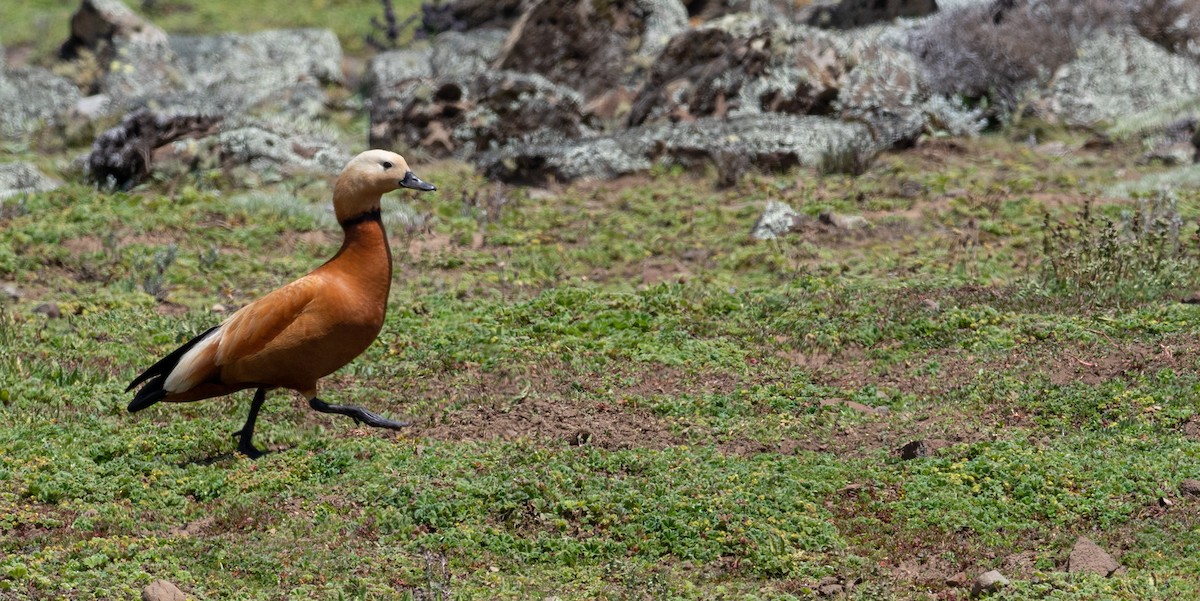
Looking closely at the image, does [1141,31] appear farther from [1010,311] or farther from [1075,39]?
[1010,311]

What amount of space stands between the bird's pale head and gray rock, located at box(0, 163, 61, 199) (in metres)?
7.49

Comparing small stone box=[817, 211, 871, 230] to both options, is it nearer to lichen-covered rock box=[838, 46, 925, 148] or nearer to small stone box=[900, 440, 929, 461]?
lichen-covered rock box=[838, 46, 925, 148]

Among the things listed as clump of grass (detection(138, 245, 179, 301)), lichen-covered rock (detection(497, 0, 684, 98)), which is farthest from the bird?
lichen-covered rock (detection(497, 0, 684, 98))

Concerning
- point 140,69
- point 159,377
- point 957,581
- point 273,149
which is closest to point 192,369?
point 159,377

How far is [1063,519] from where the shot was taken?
20.0 feet

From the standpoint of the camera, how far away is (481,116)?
50.4ft

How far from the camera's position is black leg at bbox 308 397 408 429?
718cm

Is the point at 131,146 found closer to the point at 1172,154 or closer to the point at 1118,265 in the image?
the point at 1118,265

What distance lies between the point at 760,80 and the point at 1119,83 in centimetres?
450

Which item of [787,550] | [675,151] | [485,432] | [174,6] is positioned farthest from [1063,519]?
[174,6]

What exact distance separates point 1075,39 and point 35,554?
14498 mm

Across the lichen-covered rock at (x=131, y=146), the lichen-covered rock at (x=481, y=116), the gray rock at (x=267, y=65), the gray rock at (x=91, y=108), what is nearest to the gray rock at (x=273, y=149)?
the lichen-covered rock at (x=131, y=146)

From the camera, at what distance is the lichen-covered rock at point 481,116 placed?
15.3 metres

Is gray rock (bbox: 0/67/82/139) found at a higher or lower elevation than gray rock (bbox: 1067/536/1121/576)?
lower
